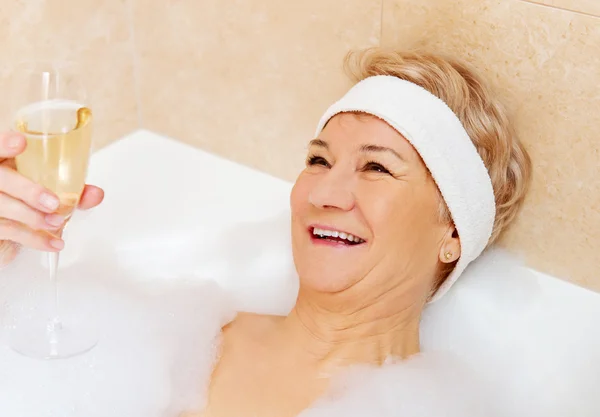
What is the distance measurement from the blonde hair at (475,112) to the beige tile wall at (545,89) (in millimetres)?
35

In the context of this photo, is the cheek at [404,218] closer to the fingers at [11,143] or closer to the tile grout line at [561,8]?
the tile grout line at [561,8]

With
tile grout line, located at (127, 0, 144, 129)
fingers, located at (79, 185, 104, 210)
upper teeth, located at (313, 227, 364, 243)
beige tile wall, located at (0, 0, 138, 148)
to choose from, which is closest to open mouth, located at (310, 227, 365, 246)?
upper teeth, located at (313, 227, 364, 243)

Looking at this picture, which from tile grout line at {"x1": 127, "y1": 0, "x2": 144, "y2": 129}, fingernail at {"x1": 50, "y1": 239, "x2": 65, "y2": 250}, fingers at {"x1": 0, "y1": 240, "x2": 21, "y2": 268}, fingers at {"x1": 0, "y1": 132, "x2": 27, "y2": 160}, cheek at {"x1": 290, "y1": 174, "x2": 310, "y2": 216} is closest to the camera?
fingers at {"x1": 0, "y1": 132, "x2": 27, "y2": 160}

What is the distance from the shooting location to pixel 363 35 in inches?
68.5

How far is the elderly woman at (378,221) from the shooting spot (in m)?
1.46

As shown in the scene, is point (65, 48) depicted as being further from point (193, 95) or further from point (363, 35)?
point (363, 35)

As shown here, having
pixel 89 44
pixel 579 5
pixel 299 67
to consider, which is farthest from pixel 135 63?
pixel 579 5

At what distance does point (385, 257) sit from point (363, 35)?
0.51m

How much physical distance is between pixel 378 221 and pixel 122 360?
535mm

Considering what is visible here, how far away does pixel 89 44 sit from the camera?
199 centimetres

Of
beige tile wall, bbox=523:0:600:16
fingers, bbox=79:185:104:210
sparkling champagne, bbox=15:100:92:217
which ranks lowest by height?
fingers, bbox=79:185:104:210

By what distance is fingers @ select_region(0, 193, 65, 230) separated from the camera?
123 cm

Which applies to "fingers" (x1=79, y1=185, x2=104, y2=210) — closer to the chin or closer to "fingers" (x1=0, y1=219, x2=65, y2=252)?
A: "fingers" (x1=0, y1=219, x2=65, y2=252)

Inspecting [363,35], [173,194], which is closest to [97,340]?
[173,194]
